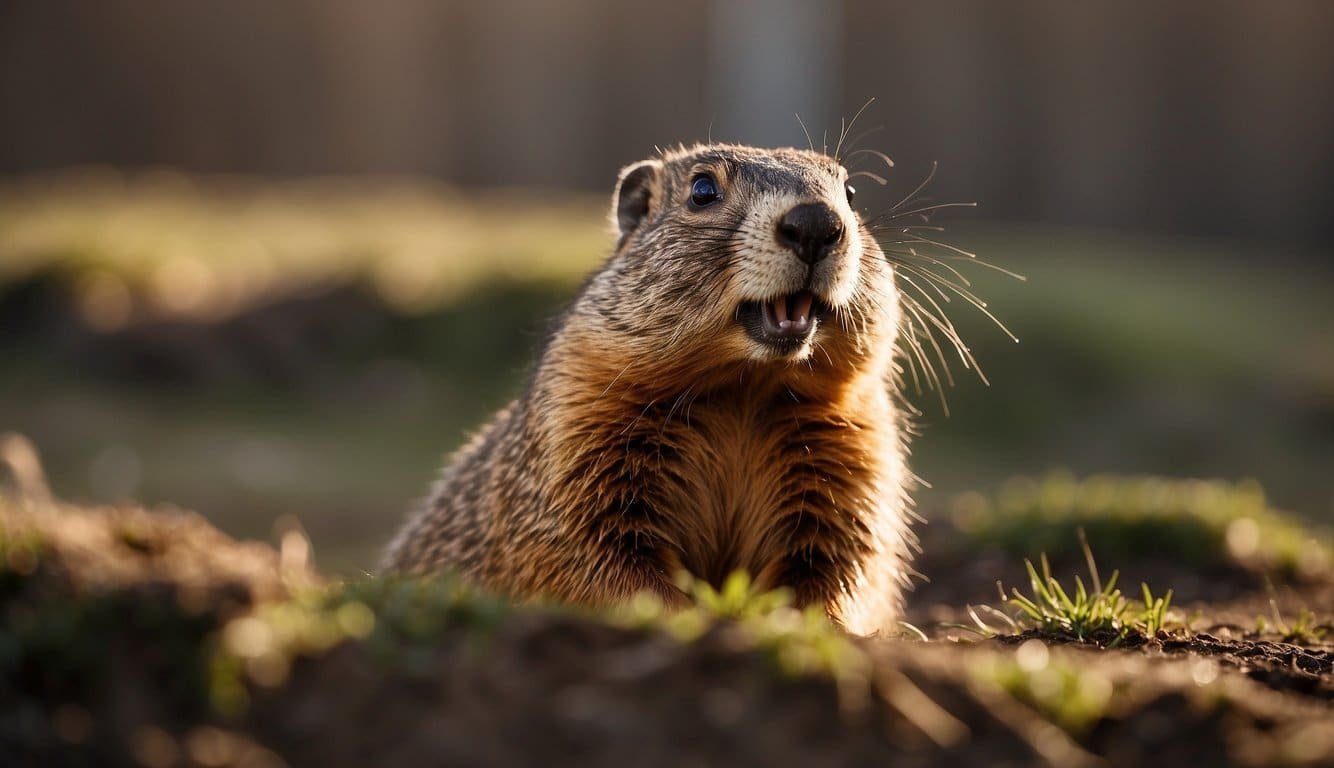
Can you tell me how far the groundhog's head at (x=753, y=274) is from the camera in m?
4.26

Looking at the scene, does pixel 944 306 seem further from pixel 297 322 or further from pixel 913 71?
pixel 913 71

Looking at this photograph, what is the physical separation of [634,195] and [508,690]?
3076 mm

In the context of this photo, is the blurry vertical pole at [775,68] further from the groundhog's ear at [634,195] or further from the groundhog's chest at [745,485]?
the groundhog's chest at [745,485]

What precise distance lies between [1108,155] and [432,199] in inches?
386

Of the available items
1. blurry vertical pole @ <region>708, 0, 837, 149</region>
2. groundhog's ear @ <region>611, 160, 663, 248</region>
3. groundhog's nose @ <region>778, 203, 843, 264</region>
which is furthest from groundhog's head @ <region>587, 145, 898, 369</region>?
blurry vertical pole @ <region>708, 0, 837, 149</region>

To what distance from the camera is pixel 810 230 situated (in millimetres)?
4195

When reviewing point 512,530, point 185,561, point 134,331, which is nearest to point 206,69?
point 134,331

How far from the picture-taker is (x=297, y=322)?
1178cm

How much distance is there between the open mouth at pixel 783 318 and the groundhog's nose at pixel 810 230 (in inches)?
5.5

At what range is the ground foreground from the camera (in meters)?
2.73

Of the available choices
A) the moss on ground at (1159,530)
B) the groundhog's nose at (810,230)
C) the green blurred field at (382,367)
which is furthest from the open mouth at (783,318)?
the green blurred field at (382,367)

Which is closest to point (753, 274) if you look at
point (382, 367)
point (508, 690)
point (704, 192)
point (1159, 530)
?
point (704, 192)

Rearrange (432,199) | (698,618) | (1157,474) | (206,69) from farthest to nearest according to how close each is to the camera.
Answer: (206,69) → (432,199) → (1157,474) → (698,618)

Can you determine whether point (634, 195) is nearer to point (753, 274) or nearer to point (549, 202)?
point (753, 274)
